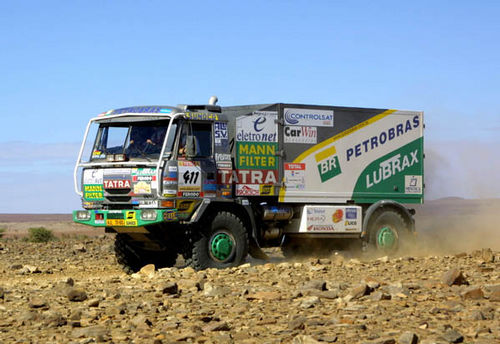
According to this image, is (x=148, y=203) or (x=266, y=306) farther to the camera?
(x=148, y=203)

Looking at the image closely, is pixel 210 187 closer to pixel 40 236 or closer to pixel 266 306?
pixel 266 306

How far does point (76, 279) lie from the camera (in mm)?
15336

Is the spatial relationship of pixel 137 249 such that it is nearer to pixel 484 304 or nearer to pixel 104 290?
pixel 104 290

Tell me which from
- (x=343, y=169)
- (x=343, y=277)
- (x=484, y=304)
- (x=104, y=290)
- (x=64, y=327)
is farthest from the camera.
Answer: (x=343, y=169)

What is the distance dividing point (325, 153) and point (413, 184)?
286 cm

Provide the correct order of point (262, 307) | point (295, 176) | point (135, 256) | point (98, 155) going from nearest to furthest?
point (262, 307)
point (98, 155)
point (135, 256)
point (295, 176)

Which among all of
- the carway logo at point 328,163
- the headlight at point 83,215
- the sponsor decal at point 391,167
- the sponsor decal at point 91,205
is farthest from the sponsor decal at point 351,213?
the headlight at point 83,215

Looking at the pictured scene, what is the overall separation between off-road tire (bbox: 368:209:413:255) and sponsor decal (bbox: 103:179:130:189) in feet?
20.2

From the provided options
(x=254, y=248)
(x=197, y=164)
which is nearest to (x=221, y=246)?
(x=254, y=248)

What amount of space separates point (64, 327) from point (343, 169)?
9.92 metres

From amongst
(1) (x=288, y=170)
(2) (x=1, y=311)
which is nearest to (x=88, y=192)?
(1) (x=288, y=170)

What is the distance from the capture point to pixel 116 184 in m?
15.4

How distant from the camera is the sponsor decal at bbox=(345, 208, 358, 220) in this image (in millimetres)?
18188

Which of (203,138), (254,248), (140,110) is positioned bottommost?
(254,248)
